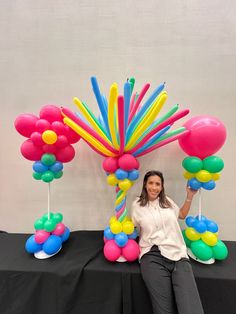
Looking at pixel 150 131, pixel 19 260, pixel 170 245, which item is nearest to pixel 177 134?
pixel 150 131

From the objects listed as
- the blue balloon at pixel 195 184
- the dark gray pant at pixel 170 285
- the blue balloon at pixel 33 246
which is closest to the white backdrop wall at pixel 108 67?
the blue balloon at pixel 195 184

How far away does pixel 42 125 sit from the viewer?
3.83 ft

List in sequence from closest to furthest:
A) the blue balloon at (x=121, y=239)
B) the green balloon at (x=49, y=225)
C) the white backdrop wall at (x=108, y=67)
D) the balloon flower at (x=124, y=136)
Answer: the balloon flower at (x=124, y=136) < the blue balloon at (x=121, y=239) < the green balloon at (x=49, y=225) < the white backdrop wall at (x=108, y=67)

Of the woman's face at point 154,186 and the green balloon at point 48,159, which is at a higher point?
the green balloon at point 48,159

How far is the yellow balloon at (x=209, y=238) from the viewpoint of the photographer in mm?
1184

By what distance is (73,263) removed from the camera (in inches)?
47.1

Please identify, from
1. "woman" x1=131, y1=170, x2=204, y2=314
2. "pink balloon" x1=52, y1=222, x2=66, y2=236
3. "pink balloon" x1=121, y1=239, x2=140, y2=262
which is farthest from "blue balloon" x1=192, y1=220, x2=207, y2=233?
"pink balloon" x1=52, y1=222, x2=66, y2=236

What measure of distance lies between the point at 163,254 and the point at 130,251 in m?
0.22

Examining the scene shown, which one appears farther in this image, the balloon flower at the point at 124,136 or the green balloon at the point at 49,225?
the green balloon at the point at 49,225

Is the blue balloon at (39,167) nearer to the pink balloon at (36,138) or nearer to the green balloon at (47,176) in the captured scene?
the green balloon at (47,176)

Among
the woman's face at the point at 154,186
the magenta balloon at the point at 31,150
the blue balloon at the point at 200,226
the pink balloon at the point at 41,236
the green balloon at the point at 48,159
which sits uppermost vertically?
the magenta balloon at the point at 31,150

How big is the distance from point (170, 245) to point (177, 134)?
74 cm

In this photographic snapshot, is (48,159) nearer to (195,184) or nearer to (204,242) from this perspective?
(195,184)

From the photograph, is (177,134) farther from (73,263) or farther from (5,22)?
(5,22)
